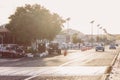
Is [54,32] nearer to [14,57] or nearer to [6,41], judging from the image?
[6,41]

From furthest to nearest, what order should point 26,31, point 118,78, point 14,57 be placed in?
point 26,31
point 14,57
point 118,78

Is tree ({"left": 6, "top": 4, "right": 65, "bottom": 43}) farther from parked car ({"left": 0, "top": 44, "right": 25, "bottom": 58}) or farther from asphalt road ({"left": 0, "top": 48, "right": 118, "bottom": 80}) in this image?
asphalt road ({"left": 0, "top": 48, "right": 118, "bottom": 80})

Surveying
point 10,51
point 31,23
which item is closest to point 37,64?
point 10,51

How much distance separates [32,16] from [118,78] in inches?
1787

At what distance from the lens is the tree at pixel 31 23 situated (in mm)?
63906

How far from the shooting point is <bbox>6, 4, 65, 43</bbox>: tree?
63906 millimetres

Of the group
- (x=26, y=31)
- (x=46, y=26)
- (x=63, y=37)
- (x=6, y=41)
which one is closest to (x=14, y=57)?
(x=26, y=31)

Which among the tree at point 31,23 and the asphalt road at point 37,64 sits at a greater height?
the tree at point 31,23

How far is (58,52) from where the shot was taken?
66438 mm

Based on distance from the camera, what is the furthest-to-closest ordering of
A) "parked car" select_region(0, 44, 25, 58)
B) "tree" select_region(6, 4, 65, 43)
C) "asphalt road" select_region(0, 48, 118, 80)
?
"tree" select_region(6, 4, 65, 43) < "parked car" select_region(0, 44, 25, 58) < "asphalt road" select_region(0, 48, 118, 80)

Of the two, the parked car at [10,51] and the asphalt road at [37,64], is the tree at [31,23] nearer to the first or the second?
the parked car at [10,51]

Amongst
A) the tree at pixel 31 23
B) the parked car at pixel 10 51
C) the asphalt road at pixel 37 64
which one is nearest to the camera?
the asphalt road at pixel 37 64

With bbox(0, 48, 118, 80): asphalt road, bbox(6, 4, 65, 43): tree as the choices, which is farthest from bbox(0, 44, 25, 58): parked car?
bbox(6, 4, 65, 43): tree

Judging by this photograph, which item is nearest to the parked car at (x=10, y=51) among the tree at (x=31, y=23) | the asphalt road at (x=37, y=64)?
the asphalt road at (x=37, y=64)
